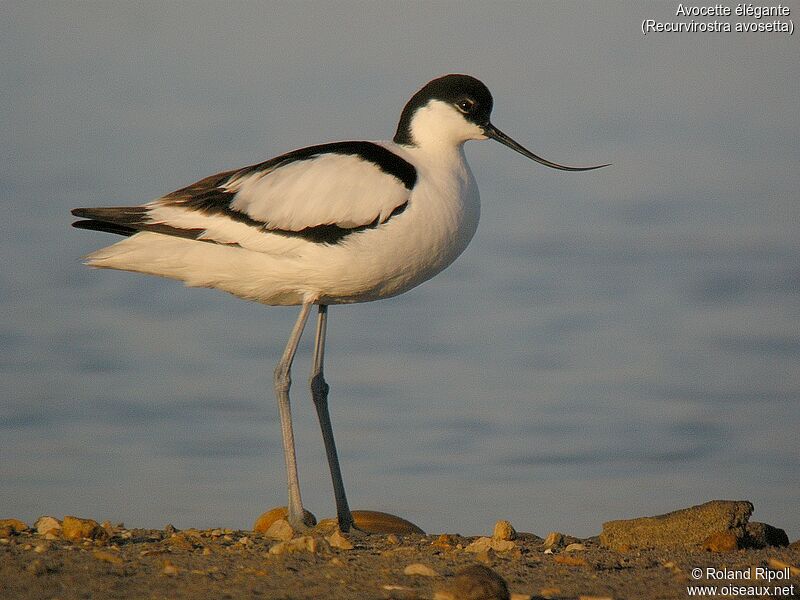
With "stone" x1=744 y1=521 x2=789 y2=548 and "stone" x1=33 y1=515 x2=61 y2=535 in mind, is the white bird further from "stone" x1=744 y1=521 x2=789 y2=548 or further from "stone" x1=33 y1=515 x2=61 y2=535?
"stone" x1=744 y1=521 x2=789 y2=548

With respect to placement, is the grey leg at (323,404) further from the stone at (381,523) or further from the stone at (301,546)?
the stone at (301,546)

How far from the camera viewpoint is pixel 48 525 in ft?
27.5

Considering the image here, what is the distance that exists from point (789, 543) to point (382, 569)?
3.67m

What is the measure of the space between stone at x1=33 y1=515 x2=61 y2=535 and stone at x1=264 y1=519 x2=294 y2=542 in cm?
153

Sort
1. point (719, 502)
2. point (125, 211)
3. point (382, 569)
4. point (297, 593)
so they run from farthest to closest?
point (125, 211)
point (719, 502)
point (382, 569)
point (297, 593)

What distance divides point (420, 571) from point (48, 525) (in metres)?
3.05

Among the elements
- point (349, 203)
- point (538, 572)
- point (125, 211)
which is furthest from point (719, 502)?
point (125, 211)

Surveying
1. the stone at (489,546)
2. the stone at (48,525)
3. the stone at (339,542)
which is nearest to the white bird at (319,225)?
the stone at (339,542)

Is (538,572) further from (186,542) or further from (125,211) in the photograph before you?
(125,211)

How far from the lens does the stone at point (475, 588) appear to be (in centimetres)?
609

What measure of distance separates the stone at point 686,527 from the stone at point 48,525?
4.08 meters

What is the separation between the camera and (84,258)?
945 centimetres

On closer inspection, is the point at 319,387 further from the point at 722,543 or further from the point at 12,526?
the point at 722,543

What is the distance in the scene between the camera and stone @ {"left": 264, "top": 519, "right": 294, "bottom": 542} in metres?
8.46
